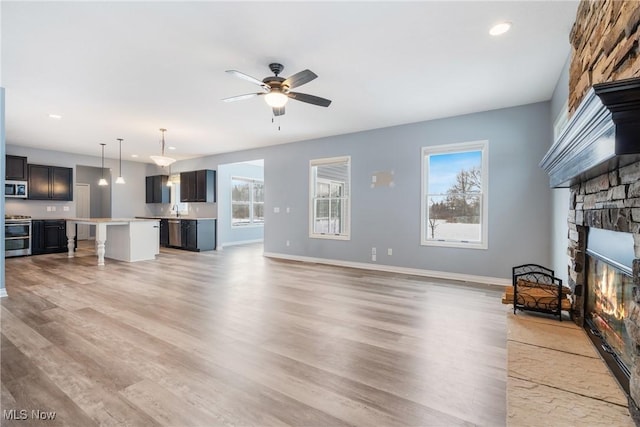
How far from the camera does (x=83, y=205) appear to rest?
33.4ft

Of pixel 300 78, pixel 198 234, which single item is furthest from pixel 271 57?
pixel 198 234

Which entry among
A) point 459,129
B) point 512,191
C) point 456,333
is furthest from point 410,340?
point 459,129

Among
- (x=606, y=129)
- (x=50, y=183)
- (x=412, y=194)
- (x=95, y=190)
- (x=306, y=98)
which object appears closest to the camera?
(x=606, y=129)

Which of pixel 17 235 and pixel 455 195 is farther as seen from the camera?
pixel 17 235

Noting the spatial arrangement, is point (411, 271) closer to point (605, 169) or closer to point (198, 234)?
point (605, 169)

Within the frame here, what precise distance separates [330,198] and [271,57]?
371 cm

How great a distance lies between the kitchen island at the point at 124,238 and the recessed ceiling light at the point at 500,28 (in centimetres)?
689

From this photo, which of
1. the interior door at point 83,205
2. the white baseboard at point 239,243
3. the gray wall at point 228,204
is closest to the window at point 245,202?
the gray wall at point 228,204

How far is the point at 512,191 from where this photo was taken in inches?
176

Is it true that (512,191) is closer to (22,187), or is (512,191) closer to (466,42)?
(466,42)

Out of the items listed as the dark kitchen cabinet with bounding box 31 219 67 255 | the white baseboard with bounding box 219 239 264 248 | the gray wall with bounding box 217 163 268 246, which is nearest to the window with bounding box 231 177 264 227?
the gray wall with bounding box 217 163 268 246

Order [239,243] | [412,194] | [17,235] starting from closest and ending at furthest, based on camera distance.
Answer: [412,194] → [17,235] → [239,243]

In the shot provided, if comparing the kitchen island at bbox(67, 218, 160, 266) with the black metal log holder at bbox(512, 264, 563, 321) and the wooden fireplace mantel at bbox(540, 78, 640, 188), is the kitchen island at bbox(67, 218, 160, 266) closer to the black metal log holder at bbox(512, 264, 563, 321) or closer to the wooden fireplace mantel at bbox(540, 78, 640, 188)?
the black metal log holder at bbox(512, 264, 563, 321)

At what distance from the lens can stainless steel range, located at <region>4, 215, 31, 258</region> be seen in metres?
6.66
